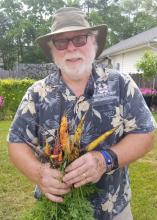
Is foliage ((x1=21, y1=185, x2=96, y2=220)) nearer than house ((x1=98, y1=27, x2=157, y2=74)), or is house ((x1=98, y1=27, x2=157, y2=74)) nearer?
foliage ((x1=21, y1=185, x2=96, y2=220))

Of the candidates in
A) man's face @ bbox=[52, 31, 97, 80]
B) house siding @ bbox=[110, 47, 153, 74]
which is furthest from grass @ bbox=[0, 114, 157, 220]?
house siding @ bbox=[110, 47, 153, 74]

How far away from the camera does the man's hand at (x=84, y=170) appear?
221 cm

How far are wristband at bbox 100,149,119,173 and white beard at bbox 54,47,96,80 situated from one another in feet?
1.57

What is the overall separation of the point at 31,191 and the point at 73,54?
→ 3963 mm

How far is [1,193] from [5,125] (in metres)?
7.33

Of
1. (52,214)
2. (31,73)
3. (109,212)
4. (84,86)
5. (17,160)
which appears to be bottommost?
(31,73)

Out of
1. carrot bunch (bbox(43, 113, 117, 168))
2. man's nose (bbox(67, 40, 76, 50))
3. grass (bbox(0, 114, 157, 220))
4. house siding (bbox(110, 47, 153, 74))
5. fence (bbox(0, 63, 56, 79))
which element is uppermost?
man's nose (bbox(67, 40, 76, 50))

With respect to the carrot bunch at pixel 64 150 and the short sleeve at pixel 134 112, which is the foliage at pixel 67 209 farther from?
the short sleeve at pixel 134 112

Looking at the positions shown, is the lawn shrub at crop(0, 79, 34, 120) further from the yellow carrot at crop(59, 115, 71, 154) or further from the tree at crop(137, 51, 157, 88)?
the yellow carrot at crop(59, 115, 71, 154)

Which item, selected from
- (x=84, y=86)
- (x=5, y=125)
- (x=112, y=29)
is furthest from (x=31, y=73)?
(x=84, y=86)

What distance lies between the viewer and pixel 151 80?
2158cm

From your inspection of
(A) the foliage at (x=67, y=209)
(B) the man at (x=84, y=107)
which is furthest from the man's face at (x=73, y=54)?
(A) the foliage at (x=67, y=209)

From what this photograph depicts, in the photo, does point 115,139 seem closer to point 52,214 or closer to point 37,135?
point 37,135

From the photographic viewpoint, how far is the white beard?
2.62 m
